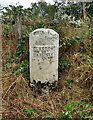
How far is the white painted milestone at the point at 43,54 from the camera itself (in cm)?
259

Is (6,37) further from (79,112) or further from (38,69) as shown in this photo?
(79,112)

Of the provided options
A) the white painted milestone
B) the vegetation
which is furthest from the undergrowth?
the white painted milestone

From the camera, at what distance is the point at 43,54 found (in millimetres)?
2617

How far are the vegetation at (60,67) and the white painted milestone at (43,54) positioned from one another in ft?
1.00

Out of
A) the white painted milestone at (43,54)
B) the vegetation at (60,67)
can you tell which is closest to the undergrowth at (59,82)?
the vegetation at (60,67)

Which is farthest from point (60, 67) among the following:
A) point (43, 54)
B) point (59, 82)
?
point (43, 54)

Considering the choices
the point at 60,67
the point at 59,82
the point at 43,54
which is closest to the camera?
the point at 43,54

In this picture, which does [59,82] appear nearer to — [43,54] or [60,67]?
[60,67]

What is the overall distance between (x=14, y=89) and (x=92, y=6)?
585 cm

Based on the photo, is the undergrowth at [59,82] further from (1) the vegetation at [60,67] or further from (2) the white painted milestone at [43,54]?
(2) the white painted milestone at [43,54]

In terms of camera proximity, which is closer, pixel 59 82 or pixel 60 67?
pixel 59 82

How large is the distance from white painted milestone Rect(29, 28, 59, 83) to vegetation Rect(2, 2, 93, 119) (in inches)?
12.0

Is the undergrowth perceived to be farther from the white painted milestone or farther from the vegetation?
the white painted milestone

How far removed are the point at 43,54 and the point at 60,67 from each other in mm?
913
